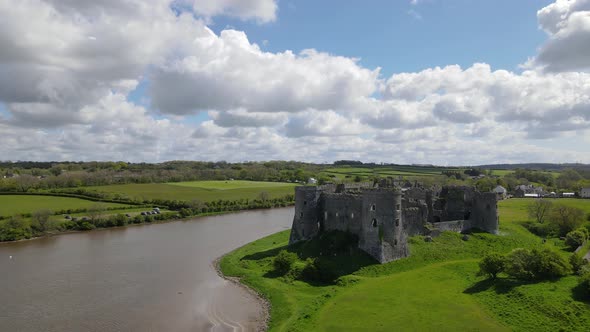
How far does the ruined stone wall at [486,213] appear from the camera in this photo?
39062mm

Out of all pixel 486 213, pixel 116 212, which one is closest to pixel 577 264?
pixel 486 213

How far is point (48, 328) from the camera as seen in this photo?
25859mm

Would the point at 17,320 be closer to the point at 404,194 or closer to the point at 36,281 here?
the point at 36,281

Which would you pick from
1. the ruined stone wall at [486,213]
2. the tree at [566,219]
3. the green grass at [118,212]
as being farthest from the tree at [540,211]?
the green grass at [118,212]

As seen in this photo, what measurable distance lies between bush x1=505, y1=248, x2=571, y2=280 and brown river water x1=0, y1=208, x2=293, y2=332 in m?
17.0

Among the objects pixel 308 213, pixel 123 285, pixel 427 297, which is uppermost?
pixel 308 213

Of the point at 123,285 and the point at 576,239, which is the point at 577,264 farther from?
the point at 123,285

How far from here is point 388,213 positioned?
1275 inches

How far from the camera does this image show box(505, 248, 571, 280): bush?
1004 inches

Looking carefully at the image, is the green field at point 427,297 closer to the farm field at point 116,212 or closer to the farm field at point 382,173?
the farm field at point 116,212

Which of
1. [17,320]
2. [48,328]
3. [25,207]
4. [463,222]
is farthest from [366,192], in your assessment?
[25,207]

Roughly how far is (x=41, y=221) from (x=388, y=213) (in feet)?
168

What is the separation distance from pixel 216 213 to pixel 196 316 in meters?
54.5

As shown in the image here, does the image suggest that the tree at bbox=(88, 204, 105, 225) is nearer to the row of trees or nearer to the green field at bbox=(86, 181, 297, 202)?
the green field at bbox=(86, 181, 297, 202)
